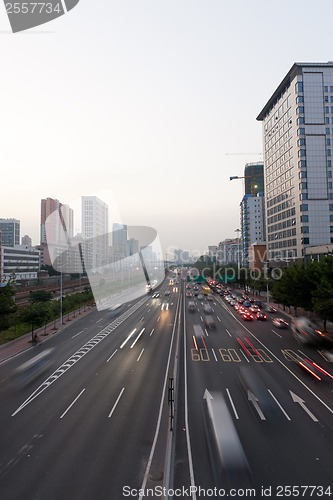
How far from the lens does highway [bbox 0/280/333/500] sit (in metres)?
11.7

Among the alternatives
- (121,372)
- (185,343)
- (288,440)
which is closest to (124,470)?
(288,440)

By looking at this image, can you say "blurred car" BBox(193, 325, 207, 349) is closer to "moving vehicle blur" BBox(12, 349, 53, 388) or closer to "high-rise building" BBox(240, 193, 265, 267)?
"moving vehicle blur" BBox(12, 349, 53, 388)

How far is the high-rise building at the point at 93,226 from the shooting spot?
114 meters

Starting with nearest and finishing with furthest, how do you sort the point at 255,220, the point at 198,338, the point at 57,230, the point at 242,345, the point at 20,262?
the point at 242,345 < the point at 198,338 < the point at 20,262 < the point at 255,220 < the point at 57,230

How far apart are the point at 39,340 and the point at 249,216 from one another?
146m

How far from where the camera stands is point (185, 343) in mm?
33969

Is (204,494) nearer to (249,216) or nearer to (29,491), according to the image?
(29,491)

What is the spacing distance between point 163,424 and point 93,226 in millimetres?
106734

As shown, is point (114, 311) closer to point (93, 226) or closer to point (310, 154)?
point (310, 154)

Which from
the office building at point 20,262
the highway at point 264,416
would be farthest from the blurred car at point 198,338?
the office building at point 20,262

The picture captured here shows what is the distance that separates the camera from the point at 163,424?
52.8 ft

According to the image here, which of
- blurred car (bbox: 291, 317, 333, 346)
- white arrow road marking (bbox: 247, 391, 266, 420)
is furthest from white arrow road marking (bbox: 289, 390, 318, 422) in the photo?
blurred car (bbox: 291, 317, 333, 346)

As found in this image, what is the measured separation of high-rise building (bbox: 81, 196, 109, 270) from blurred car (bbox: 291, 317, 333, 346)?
86645 millimetres

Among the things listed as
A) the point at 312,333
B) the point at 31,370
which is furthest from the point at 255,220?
the point at 31,370
